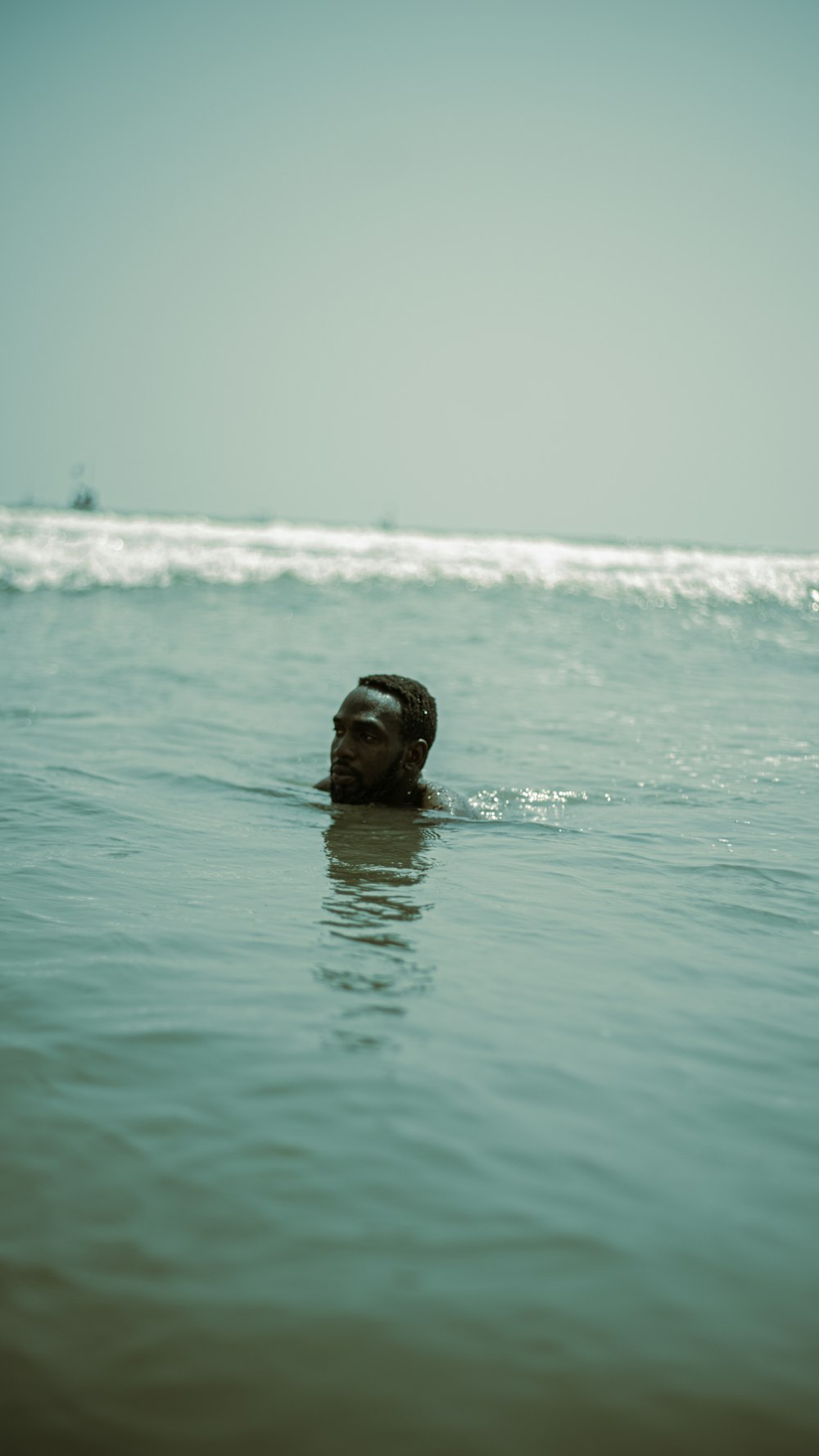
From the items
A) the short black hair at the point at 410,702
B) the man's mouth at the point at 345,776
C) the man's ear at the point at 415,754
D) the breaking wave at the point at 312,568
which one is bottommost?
the man's mouth at the point at 345,776

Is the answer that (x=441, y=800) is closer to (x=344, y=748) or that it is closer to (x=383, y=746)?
(x=383, y=746)

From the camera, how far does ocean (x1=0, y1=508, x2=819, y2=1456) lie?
67.9 inches

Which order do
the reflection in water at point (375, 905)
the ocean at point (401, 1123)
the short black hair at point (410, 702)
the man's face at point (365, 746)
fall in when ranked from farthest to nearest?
the short black hair at point (410, 702) → the man's face at point (365, 746) → the reflection in water at point (375, 905) → the ocean at point (401, 1123)

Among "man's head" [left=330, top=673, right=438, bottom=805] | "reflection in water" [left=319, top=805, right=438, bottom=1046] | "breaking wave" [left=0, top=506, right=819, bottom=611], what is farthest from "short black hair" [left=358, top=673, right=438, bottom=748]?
"breaking wave" [left=0, top=506, right=819, bottom=611]

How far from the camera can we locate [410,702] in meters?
6.48

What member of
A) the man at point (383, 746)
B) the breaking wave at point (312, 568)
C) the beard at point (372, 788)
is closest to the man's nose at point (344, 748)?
the man at point (383, 746)

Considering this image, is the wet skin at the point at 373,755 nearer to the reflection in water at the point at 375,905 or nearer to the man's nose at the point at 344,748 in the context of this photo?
the man's nose at the point at 344,748

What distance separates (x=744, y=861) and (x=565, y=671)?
900 centimetres

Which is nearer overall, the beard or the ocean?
the ocean

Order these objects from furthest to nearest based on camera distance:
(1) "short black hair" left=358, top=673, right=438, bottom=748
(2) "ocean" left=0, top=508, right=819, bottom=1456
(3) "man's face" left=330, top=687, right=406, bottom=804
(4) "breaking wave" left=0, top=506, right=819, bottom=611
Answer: (4) "breaking wave" left=0, top=506, right=819, bottom=611 < (1) "short black hair" left=358, top=673, right=438, bottom=748 < (3) "man's face" left=330, top=687, right=406, bottom=804 < (2) "ocean" left=0, top=508, right=819, bottom=1456

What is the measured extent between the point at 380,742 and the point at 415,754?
271 mm

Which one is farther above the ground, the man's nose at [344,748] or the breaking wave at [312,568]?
the breaking wave at [312,568]

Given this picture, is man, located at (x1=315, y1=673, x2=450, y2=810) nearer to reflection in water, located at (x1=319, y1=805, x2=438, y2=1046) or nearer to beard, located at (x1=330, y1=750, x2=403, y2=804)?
beard, located at (x1=330, y1=750, x2=403, y2=804)

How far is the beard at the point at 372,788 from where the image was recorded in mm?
6473
